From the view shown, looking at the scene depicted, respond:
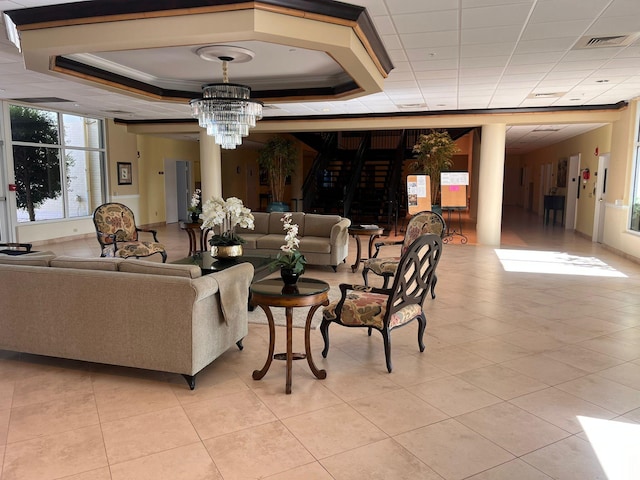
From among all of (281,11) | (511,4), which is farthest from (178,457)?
(511,4)

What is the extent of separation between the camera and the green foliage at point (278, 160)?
1406cm

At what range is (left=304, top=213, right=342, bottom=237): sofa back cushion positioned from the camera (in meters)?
7.40

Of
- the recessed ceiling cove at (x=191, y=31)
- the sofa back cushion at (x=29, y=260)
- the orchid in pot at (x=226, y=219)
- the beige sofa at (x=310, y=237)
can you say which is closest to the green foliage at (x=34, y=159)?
the recessed ceiling cove at (x=191, y=31)

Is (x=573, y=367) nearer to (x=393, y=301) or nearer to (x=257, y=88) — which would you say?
(x=393, y=301)

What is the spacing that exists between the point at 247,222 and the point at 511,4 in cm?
318

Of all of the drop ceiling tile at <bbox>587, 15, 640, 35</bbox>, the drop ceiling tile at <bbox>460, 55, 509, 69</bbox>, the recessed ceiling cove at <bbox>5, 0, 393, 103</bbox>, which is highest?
the drop ceiling tile at <bbox>460, 55, 509, 69</bbox>

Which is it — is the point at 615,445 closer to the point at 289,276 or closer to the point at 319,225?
the point at 289,276

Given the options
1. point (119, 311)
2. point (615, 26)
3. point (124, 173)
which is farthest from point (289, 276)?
point (124, 173)

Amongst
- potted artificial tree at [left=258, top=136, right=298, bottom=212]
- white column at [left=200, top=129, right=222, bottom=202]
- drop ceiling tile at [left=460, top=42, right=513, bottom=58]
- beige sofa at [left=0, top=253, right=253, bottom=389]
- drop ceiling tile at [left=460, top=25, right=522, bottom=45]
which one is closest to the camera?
beige sofa at [left=0, top=253, right=253, bottom=389]

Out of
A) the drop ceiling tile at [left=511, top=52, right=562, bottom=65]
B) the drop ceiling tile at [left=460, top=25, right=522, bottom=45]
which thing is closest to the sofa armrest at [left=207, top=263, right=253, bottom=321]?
the drop ceiling tile at [left=460, top=25, right=522, bottom=45]

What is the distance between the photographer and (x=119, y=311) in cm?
325

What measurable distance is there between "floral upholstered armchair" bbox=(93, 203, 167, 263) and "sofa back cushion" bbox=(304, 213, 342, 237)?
2.25 metres

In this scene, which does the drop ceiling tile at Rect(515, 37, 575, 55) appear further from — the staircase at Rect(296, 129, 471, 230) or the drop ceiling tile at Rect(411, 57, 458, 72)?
the staircase at Rect(296, 129, 471, 230)

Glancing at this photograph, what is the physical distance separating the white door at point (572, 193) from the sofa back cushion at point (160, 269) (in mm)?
12374
